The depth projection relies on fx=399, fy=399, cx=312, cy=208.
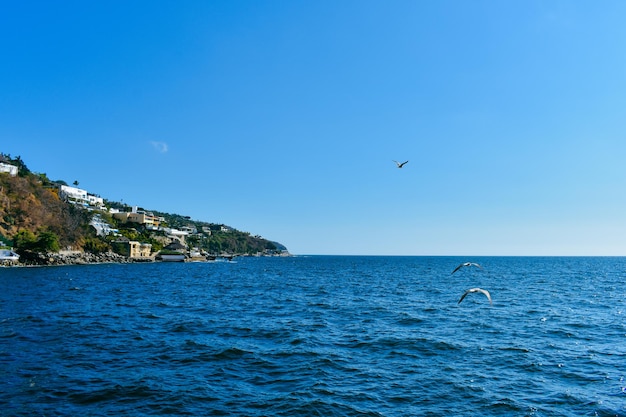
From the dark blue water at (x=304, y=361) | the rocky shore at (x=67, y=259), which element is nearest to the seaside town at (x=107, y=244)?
the rocky shore at (x=67, y=259)

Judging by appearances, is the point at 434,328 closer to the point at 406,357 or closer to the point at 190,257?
the point at 406,357

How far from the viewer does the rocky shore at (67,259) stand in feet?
310

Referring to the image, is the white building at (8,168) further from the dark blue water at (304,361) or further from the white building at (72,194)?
the dark blue water at (304,361)

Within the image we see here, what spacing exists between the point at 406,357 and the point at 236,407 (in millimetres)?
10726

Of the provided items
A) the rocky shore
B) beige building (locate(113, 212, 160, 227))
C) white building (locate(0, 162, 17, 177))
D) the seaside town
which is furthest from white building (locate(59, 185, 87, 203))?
the rocky shore

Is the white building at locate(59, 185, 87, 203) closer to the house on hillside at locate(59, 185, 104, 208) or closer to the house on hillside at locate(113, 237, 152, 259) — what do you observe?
the house on hillside at locate(59, 185, 104, 208)

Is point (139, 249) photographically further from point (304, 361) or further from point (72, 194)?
point (304, 361)

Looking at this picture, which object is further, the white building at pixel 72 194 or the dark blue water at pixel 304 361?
the white building at pixel 72 194

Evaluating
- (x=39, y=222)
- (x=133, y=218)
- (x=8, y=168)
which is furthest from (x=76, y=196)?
(x=39, y=222)

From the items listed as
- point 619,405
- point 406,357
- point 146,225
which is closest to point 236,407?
point 406,357

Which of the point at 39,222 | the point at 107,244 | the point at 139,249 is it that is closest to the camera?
the point at 39,222

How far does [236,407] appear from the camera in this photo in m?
14.5

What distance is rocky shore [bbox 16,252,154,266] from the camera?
94.4 m

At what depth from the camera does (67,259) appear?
10650cm
